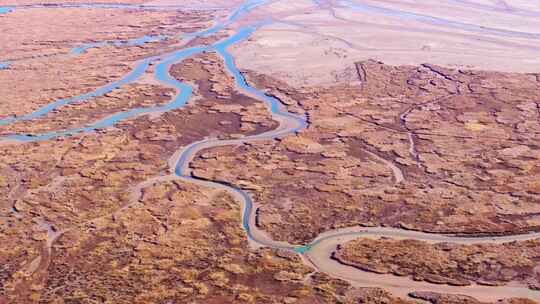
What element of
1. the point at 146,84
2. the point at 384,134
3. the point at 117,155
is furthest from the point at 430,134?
the point at 146,84

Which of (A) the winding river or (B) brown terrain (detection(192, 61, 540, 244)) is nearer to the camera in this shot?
(A) the winding river

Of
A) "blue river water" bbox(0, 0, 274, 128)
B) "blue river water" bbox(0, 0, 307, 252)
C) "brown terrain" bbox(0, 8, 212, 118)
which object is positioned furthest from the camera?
"brown terrain" bbox(0, 8, 212, 118)

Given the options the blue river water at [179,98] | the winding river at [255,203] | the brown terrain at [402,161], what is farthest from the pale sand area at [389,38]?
the winding river at [255,203]

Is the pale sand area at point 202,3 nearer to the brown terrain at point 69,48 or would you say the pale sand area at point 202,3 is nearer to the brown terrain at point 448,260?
the brown terrain at point 69,48

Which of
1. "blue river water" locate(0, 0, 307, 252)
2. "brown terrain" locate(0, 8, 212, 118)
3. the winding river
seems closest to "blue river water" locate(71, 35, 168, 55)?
"brown terrain" locate(0, 8, 212, 118)

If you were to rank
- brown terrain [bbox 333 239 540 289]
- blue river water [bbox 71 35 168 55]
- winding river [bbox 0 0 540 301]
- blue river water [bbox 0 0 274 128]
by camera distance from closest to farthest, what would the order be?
winding river [bbox 0 0 540 301]
brown terrain [bbox 333 239 540 289]
blue river water [bbox 0 0 274 128]
blue river water [bbox 71 35 168 55]

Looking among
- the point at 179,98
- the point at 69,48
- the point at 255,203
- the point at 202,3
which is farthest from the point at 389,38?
the point at 255,203

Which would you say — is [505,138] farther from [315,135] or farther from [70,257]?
[70,257]

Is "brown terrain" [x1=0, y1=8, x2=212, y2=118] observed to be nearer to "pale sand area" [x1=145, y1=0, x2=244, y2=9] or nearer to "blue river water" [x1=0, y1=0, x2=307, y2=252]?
"blue river water" [x1=0, y1=0, x2=307, y2=252]
